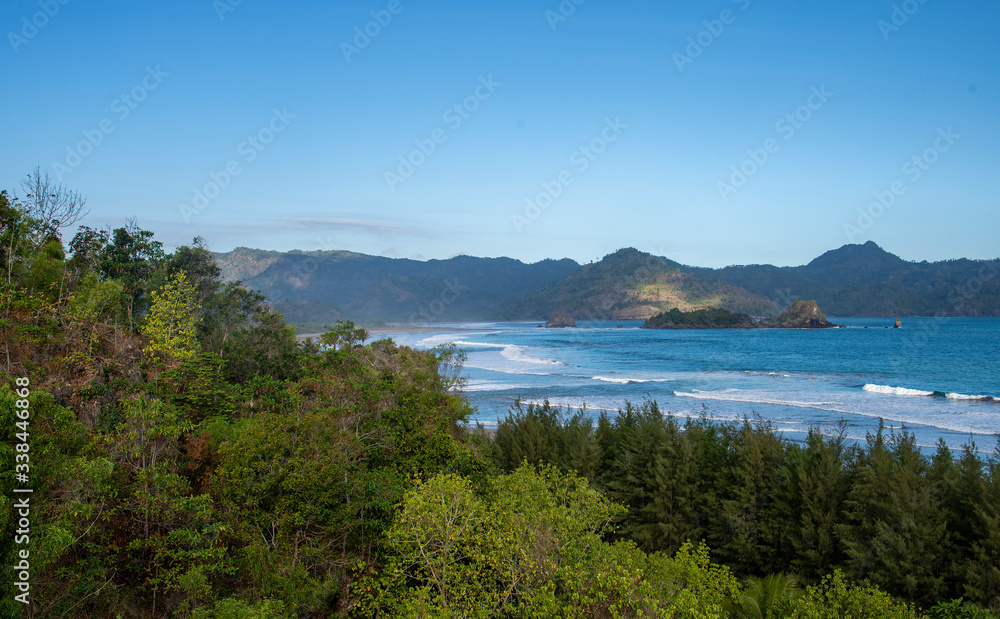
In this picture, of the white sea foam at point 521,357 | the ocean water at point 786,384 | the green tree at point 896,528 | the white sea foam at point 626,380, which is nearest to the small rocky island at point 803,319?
the ocean water at point 786,384

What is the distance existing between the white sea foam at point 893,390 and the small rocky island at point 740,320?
376ft

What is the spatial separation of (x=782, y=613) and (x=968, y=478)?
21.0 ft

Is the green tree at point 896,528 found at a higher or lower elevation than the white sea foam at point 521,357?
higher

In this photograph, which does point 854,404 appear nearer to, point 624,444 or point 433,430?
point 624,444

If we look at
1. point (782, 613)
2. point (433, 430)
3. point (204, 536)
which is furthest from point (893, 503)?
point (204, 536)

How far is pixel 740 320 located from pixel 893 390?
400 feet

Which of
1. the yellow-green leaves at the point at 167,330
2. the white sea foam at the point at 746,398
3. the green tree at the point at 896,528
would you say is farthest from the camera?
the white sea foam at the point at 746,398

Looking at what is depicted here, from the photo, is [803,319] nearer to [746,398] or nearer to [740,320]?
[740,320]

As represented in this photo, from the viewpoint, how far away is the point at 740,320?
525 ft

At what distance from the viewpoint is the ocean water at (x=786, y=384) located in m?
32.6

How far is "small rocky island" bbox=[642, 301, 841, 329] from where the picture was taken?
15000 centimetres

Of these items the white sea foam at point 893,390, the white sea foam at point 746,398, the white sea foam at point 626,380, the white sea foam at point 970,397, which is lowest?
the white sea foam at point 626,380

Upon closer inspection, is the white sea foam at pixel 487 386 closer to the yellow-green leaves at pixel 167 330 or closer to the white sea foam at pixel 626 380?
the white sea foam at pixel 626 380

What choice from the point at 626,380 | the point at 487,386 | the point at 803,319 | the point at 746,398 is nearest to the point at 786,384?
the point at 746,398
